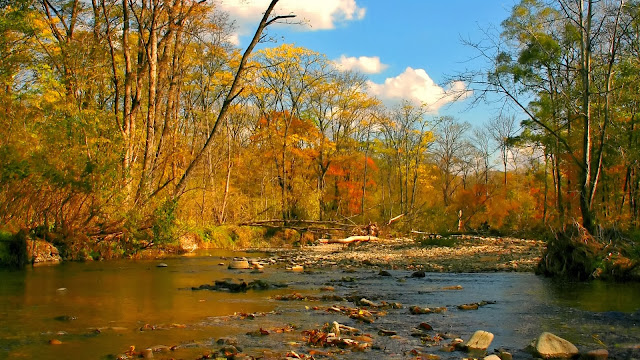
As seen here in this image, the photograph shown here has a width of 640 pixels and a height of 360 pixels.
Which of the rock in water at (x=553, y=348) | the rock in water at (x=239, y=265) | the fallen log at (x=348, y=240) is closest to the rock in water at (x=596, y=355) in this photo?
the rock in water at (x=553, y=348)

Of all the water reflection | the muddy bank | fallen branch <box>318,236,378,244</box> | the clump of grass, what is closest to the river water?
the water reflection

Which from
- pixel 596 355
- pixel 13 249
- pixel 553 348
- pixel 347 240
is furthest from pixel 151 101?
pixel 596 355

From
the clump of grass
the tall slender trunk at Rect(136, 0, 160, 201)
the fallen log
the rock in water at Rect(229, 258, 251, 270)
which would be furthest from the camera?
the fallen log

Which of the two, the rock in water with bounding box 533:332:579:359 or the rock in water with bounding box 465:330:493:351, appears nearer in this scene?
the rock in water with bounding box 533:332:579:359

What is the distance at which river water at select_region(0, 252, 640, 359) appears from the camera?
16.0ft

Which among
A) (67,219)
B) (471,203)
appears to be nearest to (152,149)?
(67,219)

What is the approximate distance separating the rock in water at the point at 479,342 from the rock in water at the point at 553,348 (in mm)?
438

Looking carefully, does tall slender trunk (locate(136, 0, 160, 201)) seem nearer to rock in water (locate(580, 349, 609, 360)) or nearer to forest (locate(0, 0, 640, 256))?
forest (locate(0, 0, 640, 256))

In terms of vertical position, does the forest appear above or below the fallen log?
above

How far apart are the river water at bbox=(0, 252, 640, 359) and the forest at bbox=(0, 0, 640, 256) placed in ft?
9.31

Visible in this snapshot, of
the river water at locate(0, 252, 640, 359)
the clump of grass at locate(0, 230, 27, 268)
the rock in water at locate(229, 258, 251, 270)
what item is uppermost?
the clump of grass at locate(0, 230, 27, 268)

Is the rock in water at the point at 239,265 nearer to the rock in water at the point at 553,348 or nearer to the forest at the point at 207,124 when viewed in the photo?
the forest at the point at 207,124

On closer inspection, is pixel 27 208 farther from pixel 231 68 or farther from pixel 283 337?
pixel 231 68

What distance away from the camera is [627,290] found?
29.5 ft
